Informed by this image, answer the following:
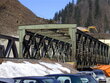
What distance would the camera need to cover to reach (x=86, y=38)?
52688mm

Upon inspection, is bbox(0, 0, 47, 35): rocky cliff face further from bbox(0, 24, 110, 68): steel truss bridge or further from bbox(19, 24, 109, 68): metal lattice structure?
bbox(0, 24, 110, 68): steel truss bridge

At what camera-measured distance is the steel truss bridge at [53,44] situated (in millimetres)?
42828

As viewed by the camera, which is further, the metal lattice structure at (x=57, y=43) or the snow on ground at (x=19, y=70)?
the metal lattice structure at (x=57, y=43)

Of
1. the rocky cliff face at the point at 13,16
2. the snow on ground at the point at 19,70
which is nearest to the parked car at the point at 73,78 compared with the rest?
the snow on ground at the point at 19,70

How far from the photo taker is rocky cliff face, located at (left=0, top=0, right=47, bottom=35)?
81625 millimetres

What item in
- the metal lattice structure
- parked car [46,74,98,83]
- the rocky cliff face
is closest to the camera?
parked car [46,74,98,83]

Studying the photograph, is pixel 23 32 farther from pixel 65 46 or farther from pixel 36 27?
pixel 65 46

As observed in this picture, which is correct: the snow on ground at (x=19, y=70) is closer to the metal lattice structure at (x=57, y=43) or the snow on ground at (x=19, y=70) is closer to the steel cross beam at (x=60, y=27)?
the steel cross beam at (x=60, y=27)

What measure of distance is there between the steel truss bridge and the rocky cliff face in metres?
23.8

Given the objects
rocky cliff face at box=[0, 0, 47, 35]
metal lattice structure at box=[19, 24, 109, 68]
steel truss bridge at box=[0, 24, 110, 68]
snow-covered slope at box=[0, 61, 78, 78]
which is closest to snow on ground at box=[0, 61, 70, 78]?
snow-covered slope at box=[0, 61, 78, 78]

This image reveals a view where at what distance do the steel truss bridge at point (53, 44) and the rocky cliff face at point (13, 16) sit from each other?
23.8 metres

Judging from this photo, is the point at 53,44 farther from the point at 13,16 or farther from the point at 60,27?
the point at 13,16

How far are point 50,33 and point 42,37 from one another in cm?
124

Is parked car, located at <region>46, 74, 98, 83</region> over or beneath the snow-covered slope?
over
